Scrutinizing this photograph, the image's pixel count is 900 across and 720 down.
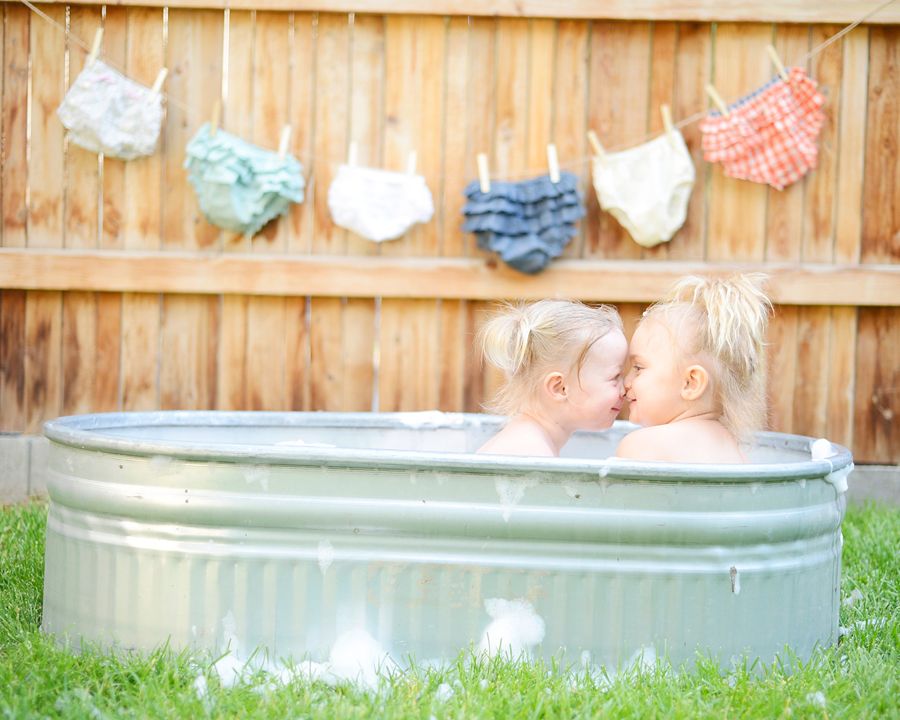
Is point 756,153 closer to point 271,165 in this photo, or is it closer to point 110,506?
point 271,165

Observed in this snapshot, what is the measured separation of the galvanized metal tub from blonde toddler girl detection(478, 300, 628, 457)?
1.57 ft

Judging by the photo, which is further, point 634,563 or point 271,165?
point 271,165

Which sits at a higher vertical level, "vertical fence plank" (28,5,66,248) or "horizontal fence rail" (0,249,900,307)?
"vertical fence plank" (28,5,66,248)

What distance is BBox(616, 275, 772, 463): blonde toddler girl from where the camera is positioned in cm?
230

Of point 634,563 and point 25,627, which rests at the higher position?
point 634,563

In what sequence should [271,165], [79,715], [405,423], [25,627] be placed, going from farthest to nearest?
[271,165]
[405,423]
[25,627]
[79,715]

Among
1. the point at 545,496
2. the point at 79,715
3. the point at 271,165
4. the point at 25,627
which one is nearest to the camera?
the point at 79,715

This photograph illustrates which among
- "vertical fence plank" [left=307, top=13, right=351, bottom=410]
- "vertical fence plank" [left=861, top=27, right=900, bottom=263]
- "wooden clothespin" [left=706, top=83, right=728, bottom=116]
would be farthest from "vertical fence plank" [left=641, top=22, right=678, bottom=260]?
"vertical fence plank" [left=307, top=13, right=351, bottom=410]

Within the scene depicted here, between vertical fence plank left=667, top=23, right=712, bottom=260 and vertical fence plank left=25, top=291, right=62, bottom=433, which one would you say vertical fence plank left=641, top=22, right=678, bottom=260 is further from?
vertical fence plank left=25, top=291, right=62, bottom=433

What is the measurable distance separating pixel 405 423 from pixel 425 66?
1.42 metres

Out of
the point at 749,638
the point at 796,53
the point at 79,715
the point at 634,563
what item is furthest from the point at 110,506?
the point at 796,53

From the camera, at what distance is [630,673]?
1.98 meters

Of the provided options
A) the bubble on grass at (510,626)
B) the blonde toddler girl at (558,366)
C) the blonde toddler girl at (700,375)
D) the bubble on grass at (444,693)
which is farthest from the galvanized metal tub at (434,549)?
the blonde toddler girl at (558,366)

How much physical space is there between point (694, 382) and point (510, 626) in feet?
2.26
